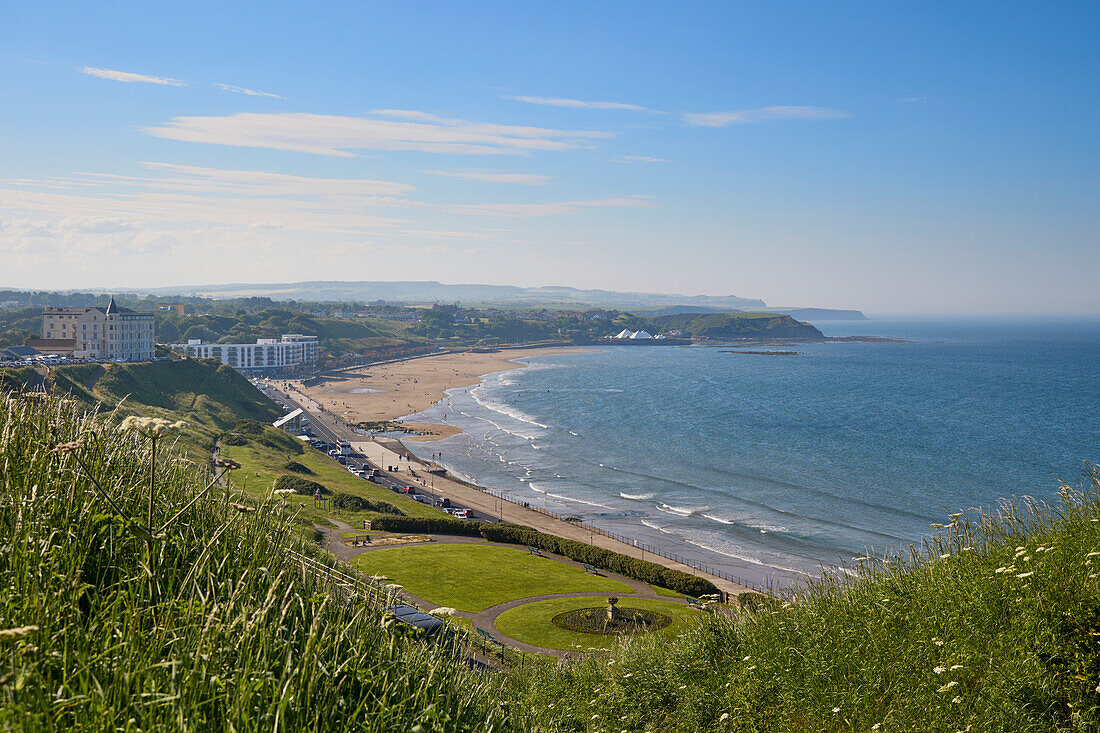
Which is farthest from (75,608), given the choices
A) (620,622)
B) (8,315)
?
(8,315)

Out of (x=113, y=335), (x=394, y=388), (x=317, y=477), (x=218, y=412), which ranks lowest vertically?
(x=317, y=477)

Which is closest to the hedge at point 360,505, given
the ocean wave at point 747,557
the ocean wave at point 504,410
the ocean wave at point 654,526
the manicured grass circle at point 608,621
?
the ocean wave at point 654,526

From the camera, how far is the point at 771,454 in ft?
283

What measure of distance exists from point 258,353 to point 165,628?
16764 centimetres

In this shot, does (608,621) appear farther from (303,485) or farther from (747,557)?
(303,485)

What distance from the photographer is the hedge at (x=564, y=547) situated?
42344 mm

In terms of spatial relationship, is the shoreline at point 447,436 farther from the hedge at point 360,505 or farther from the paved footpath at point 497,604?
the hedge at point 360,505

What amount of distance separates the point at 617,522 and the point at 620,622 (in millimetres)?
26517

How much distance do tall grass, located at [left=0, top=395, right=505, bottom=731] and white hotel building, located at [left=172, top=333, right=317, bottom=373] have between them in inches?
6061

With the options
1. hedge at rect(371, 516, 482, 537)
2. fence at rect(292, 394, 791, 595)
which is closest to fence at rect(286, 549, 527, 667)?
fence at rect(292, 394, 791, 595)

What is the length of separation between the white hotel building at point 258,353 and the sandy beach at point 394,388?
1119 cm

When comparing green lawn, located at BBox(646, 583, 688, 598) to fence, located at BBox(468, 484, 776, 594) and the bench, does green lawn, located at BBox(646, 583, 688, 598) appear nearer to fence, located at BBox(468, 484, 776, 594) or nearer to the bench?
fence, located at BBox(468, 484, 776, 594)

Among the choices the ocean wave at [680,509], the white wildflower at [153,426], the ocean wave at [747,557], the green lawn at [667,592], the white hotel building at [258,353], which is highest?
the white wildflower at [153,426]

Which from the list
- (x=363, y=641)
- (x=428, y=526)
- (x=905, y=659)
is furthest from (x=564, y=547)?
(x=363, y=641)
